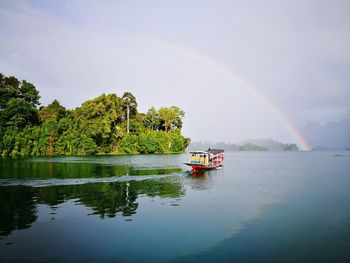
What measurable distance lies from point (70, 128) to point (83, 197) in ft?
273

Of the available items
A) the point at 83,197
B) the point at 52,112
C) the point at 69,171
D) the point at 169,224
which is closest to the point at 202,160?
the point at 69,171

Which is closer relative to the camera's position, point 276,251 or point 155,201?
point 276,251

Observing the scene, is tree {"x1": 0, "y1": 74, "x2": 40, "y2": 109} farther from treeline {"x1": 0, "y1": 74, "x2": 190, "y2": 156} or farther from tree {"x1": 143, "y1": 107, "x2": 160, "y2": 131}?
tree {"x1": 143, "y1": 107, "x2": 160, "y2": 131}

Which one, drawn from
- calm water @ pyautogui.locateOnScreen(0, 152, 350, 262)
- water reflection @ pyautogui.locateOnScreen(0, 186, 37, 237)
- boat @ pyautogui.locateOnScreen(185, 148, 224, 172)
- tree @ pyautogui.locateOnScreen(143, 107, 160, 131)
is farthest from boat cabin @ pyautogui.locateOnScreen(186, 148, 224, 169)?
tree @ pyautogui.locateOnScreen(143, 107, 160, 131)

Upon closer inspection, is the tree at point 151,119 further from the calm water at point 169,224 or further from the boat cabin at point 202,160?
the calm water at point 169,224

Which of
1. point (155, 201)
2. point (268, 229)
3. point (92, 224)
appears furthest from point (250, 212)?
point (92, 224)

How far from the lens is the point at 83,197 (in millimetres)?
26859

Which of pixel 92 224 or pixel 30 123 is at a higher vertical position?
pixel 30 123

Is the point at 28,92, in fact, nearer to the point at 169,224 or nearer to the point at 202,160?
the point at 202,160

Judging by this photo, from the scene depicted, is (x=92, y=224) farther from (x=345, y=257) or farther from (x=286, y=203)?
(x=286, y=203)

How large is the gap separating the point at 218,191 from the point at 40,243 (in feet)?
68.7

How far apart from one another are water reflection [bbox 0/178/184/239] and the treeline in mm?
73845

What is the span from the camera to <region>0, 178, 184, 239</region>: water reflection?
19.9m

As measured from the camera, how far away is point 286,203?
26594 mm
